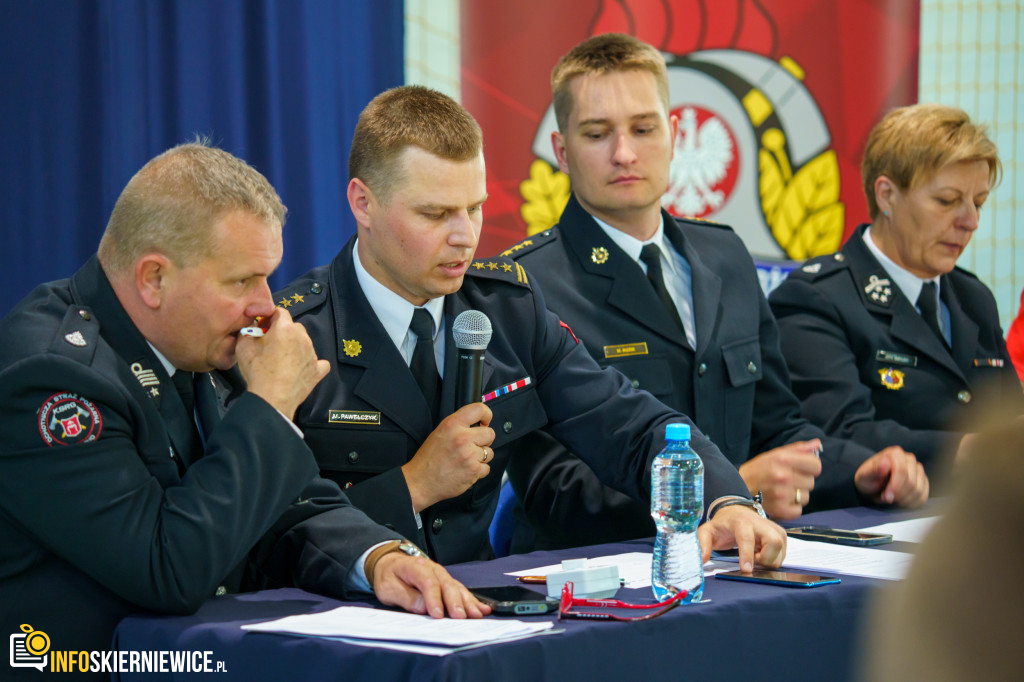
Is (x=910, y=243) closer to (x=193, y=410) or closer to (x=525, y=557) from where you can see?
(x=525, y=557)

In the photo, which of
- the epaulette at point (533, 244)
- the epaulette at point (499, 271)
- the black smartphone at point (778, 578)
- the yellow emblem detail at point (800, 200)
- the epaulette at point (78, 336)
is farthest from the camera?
the yellow emblem detail at point (800, 200)

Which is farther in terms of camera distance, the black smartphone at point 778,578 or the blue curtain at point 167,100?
the blue curtain at point 167,100

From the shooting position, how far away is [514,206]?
13.0 ft

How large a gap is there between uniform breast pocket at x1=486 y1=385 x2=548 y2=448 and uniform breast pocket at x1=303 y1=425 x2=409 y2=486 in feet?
0.69

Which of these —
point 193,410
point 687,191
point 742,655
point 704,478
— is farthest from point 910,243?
point 193,410

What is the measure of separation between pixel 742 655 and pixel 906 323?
201cm

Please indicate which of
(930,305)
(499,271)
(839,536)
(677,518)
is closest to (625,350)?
(499,271)

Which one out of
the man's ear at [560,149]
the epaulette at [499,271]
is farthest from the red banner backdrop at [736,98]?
the epaulette at [499,271]

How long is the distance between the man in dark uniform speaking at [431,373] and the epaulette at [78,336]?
55 centimetres

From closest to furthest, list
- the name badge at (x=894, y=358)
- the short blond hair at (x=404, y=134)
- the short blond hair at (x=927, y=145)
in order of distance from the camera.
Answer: the short blond hair at (x=404, y=134) < the name badge at (x=894, y=358) < the short blond hair at (x=927, y=145)

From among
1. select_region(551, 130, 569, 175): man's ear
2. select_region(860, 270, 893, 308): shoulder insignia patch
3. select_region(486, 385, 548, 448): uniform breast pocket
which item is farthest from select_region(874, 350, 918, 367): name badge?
select_region(486, 385, 548, 448): uniform breast pocket

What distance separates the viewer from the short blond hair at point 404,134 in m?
2.29

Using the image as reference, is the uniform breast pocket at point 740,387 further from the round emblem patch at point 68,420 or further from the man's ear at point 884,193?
the round emblem patch at point 68,420

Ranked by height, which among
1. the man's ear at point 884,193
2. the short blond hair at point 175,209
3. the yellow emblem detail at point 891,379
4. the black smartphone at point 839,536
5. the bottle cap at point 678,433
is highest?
the man's ear at point 884,193
